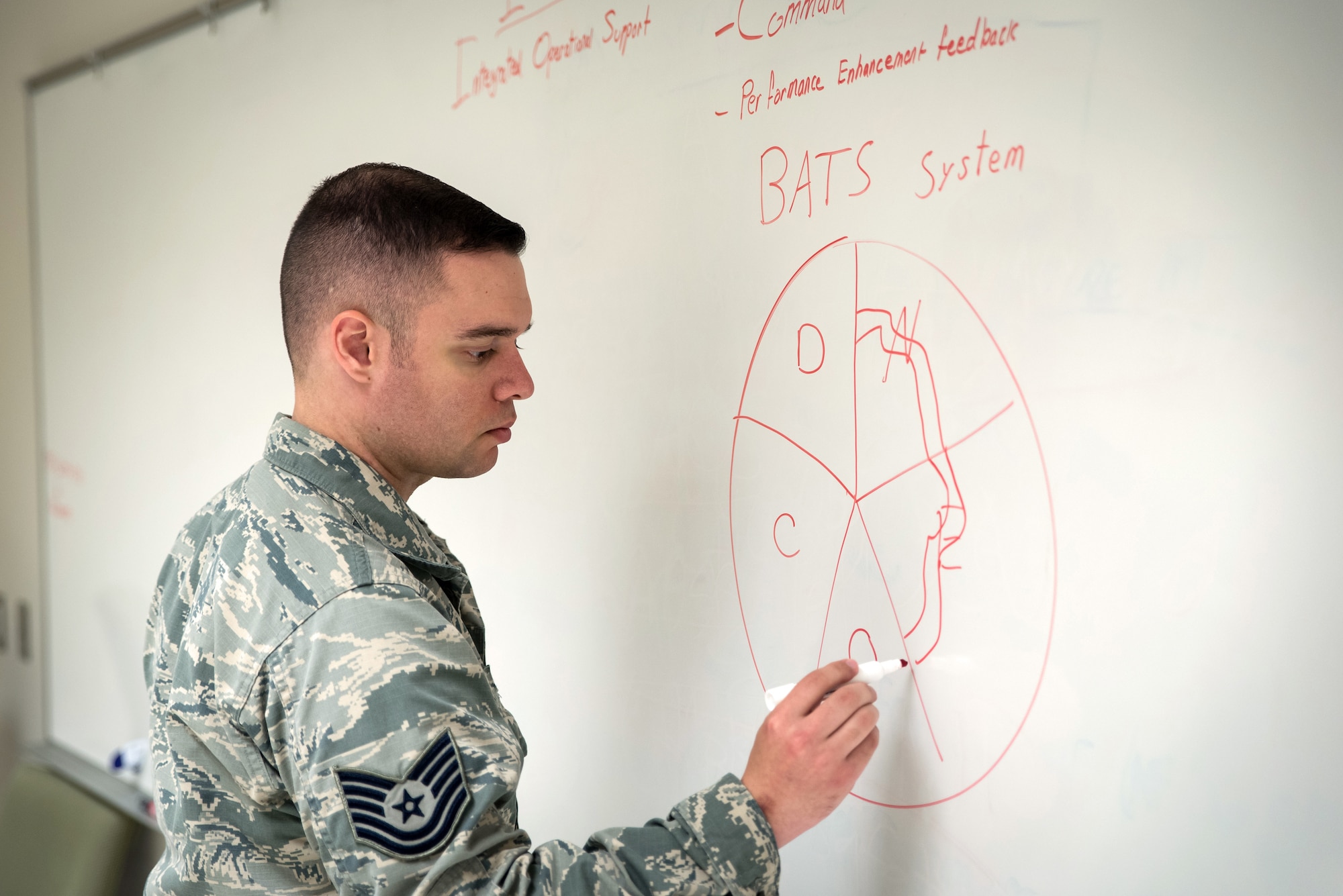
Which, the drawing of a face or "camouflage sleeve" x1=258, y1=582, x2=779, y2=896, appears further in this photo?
the drawing of a face

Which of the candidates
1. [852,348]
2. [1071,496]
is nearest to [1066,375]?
[1071,496]

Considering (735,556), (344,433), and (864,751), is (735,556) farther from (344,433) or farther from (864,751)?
(344,433)

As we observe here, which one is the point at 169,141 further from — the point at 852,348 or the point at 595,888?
the point at 595,888

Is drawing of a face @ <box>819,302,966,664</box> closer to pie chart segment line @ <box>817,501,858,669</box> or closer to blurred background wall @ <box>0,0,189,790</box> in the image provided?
pie chart segment line @ <box>817,501,858,669</box>

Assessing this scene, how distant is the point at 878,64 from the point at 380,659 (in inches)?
26.7

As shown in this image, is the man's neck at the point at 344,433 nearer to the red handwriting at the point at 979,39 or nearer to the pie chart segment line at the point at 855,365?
the pie chart segment line at the point at 855,365

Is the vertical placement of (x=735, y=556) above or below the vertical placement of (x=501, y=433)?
below

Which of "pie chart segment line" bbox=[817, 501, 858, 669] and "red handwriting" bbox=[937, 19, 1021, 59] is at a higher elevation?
"red handwriting" bbox=[937, 19, 1021, 59]

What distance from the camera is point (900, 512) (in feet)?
2.92

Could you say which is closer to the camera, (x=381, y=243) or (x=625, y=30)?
(x=381, y=243)

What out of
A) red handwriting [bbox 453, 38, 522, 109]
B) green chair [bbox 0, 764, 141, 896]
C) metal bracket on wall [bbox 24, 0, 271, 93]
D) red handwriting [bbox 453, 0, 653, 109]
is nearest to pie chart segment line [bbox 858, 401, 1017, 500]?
red handwriting [bbox 453, 0, 653, 109]

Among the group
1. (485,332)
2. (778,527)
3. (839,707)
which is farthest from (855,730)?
(485,332)

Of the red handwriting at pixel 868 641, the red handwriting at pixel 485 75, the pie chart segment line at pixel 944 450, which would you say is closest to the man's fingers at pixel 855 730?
the red handwriting at pixel 868 641

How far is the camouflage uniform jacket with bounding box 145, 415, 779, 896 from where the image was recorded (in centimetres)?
64
